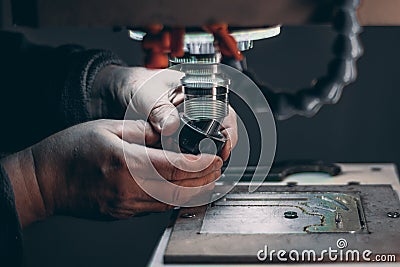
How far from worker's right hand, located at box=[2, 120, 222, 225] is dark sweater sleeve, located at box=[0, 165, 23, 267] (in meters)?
0.09

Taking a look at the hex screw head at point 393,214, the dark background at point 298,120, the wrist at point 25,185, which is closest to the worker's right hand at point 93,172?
the wrist at point 25,185

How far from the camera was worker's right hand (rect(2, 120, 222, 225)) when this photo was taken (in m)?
1.12

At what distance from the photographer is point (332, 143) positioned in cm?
167

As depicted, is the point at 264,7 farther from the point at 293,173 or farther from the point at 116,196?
the point at 293,173

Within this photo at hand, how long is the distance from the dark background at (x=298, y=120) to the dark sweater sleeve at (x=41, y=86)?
282 millimetres

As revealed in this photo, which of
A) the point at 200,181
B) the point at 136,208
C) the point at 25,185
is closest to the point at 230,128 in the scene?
the point at 200,181

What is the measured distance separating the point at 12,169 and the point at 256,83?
462 mm

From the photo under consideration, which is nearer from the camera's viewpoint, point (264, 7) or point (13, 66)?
point (264, 7)

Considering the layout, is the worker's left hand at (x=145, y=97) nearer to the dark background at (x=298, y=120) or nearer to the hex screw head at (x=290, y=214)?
the hex screw head at (x=290, y=214)

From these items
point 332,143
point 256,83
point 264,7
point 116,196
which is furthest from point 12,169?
point 332,143

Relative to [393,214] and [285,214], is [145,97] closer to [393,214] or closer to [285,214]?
[285,214]

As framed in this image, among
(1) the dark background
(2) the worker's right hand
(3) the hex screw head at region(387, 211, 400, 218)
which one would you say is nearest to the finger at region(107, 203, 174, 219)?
(2) the worker's right hand

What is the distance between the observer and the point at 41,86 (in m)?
1.36

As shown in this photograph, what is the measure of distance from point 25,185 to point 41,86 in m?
0.30
